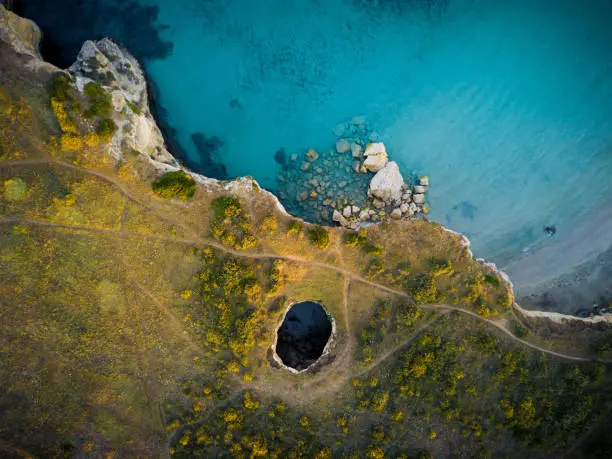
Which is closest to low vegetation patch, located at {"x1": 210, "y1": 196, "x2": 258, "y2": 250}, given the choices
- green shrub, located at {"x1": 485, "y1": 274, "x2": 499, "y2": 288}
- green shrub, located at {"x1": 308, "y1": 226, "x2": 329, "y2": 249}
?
green shrub, located at {"x1": 308, "y1": 226, "x2": 329, "y2": 249}

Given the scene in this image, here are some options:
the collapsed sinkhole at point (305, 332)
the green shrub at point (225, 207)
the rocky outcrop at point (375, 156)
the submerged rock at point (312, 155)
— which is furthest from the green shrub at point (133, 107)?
the collapsed sinkhole at point (305, 332)

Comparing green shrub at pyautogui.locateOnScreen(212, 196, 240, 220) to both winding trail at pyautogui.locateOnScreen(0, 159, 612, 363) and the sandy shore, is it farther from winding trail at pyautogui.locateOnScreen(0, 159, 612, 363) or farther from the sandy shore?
the sandy shore


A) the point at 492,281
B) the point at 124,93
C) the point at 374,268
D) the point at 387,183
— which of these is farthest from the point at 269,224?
the point at 492,281

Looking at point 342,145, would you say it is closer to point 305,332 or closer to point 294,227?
point 294,227

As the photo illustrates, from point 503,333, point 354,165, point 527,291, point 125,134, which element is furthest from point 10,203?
point 527,291

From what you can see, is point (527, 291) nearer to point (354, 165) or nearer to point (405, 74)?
point (354, 165)

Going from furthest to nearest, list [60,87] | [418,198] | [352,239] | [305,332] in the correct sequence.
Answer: [418,198] < [305,332] < [352,239] < [60,87]

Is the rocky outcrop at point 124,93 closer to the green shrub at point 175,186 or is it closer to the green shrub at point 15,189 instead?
the green shrub at point 175,186
